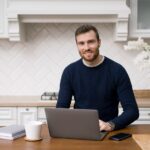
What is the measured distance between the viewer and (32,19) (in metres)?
3.29

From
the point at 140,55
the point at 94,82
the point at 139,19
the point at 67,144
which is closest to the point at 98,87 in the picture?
the point at 94,82

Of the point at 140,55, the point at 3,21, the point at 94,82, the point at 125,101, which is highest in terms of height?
the point at 3,21

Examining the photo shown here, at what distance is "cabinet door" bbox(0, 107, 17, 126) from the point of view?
3.10m

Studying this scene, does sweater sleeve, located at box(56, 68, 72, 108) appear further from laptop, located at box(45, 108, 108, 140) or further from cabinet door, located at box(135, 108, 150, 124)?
cabinet door, located at box(135, 108, 150, 124)

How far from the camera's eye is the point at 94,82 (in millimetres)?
2230

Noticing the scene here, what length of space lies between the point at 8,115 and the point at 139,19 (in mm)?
1522

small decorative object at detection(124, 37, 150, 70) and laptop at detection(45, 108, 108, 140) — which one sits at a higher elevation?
small decorative object at detection(124, 37, 150, 70)

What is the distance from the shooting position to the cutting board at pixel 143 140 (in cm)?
157

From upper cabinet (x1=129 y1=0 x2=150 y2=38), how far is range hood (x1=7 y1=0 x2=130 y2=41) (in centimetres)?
11

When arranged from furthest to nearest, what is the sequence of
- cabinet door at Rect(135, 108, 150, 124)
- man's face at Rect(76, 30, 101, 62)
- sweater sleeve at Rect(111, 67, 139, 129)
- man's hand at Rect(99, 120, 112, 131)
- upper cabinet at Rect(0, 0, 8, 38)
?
1. upper cabinet at Rect(0, 0, 8, 38)
2. cabinet door at Rect(135, 108, 150, 124)
3. man's face at Rect(76, 30, 101, 62)
4. sweater sleeve at Rect(111, 67, 139, 129)
5. man's hand at Rect(99, 120, 112, 131)

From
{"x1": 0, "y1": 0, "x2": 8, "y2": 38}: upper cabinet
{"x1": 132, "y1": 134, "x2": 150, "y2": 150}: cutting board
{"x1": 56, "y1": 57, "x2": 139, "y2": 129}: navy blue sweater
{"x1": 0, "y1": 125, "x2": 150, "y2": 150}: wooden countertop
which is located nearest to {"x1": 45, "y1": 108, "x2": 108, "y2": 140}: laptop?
{"x1": 0, "y1": 125, "x2": 150, "y2": 150}: wooden countertop

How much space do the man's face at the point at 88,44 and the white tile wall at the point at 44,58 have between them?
1.43 m

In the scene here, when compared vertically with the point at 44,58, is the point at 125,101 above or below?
below

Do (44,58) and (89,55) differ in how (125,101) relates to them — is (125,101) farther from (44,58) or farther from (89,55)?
(44,58)
